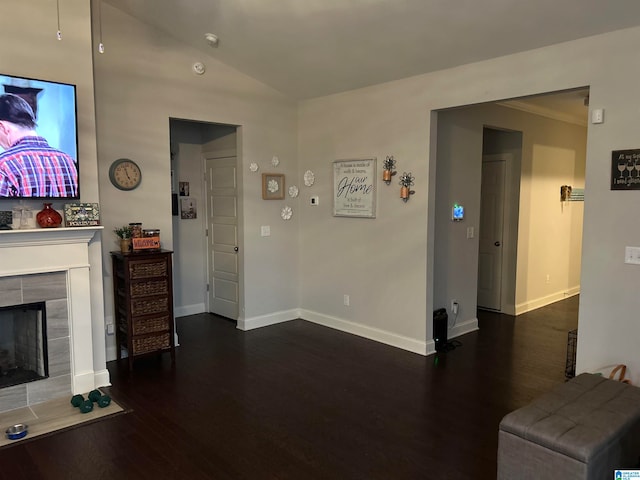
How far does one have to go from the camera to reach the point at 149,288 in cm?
429

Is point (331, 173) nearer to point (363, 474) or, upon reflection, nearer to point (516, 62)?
point (516, 62)

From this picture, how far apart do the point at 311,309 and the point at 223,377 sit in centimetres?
196

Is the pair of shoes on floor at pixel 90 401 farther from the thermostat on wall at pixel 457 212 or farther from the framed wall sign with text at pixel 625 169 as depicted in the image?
the framed wall sign with text at pixel 625 169

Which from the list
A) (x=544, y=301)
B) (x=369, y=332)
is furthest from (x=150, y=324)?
(x=544, y=301)

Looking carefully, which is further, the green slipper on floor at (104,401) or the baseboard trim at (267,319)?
the baseboard trim at (267,319)

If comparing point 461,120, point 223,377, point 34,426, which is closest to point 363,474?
point 223,377

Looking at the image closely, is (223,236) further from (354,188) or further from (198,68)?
(198,68)

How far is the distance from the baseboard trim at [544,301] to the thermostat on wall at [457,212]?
1877mm

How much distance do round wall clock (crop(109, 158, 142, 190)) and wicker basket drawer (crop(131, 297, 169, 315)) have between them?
43.8 inches

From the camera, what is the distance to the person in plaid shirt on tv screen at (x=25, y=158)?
10.9 ft

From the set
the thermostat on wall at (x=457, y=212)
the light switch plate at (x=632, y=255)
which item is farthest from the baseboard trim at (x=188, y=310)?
the light switch plate at (x=632, y=255)

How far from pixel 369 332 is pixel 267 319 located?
1.29 meters

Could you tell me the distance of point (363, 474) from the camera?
105 inches

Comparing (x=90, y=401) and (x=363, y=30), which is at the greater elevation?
(x=363, y=30)
